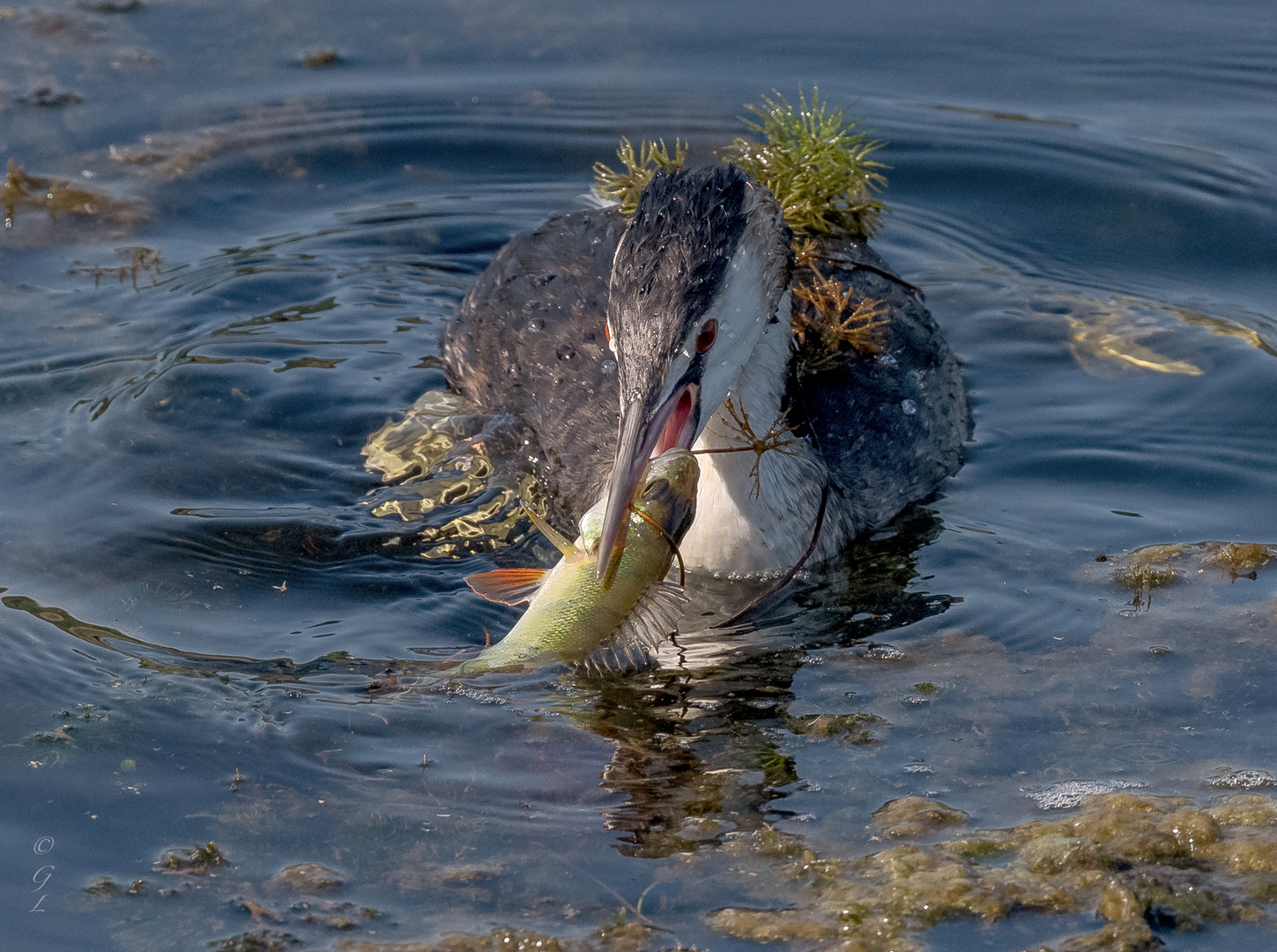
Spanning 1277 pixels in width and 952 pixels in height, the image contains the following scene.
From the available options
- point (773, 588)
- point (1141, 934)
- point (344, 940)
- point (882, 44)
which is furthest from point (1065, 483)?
point (882, 44)

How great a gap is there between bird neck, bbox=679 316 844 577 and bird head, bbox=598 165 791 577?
0.23m

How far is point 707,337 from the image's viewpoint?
5.22m

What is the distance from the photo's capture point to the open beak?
14.9 ft

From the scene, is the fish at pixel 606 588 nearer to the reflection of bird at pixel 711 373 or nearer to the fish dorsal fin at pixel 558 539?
the fish dorsal fin at pixel 558 539

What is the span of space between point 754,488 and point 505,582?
126 centimetres

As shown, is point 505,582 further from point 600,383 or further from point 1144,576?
point 1144,576

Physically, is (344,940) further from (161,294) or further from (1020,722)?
(161,294)

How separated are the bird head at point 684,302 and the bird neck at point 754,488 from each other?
0.23 m

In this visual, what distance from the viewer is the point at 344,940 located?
3.94 m

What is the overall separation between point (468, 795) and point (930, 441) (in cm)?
304

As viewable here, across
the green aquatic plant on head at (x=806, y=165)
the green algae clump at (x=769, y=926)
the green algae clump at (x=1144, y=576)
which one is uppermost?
the green aquatic plant on head at (x=806, y=165)

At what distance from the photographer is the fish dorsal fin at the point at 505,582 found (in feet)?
15.5

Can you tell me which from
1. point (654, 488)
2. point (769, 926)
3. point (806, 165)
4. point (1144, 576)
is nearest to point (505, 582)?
point (654, 488)

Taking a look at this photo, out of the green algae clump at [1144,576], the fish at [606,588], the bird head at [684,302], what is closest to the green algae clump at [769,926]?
the fish at [606,588]
